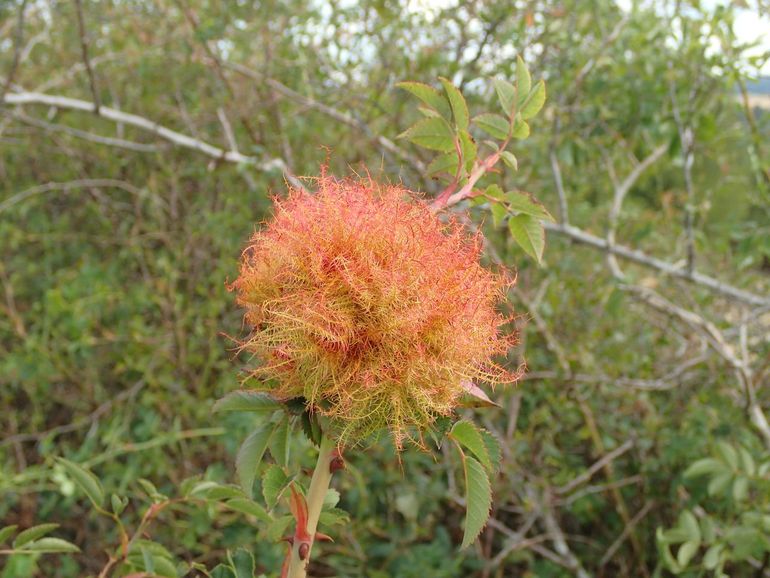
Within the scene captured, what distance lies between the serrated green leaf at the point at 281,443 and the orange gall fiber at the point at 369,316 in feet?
0.16

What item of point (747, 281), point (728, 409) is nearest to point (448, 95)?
point (728, 409)

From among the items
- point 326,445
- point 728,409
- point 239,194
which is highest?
point 326,445

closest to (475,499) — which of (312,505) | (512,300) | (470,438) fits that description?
(470,438)

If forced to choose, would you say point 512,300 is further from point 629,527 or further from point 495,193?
point 495,193

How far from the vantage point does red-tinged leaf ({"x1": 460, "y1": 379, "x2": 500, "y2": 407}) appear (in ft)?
2.37

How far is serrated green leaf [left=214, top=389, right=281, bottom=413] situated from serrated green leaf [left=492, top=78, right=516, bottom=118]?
19.8 inches

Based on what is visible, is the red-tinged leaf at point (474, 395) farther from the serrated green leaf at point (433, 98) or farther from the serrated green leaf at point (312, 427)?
the serrated green leaf at point (433, 98)

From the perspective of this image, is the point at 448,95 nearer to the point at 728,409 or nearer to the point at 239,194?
the point at 728,409

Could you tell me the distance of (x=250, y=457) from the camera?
29.7 inches

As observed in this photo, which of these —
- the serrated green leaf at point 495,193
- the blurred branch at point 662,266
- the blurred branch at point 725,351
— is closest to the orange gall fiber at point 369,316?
the serrated green leaf at point 495,193

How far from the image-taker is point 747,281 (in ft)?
9.98

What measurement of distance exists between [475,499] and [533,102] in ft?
1.77

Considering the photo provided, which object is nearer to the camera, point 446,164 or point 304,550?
point 304,550

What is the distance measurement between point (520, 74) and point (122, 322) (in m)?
2.76
